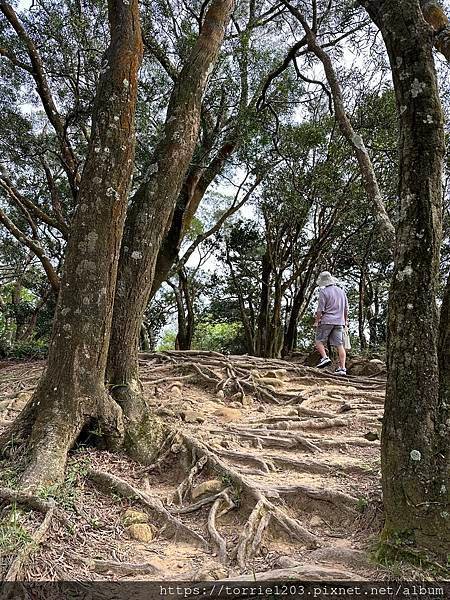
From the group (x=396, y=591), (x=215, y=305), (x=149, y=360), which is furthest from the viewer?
(x=215, y=305)

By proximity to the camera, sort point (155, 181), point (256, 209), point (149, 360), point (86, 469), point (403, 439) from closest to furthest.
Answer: point (403, 439)
point (86, 469)
point (155, 181)
point (149, 360)
point (256, 209)

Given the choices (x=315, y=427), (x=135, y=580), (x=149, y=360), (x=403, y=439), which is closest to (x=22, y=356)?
(x=149, y=360)

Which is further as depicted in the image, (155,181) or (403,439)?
(155,181)

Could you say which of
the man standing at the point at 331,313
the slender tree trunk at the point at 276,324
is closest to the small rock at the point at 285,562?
the man standing at the point at 331,313

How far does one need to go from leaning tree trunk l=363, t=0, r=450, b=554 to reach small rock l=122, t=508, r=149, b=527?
1521 millimetres

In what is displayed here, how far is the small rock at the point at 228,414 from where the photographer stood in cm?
522

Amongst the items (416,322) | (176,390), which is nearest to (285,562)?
(416,322)

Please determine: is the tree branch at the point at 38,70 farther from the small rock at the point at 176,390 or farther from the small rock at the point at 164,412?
the small rock at the point at 164,412

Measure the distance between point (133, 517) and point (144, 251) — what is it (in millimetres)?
2082

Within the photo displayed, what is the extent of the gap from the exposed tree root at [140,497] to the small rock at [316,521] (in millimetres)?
753

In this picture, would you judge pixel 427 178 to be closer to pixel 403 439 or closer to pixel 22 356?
pixel 403 439

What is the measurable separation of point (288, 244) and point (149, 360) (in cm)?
673

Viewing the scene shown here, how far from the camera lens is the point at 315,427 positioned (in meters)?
4.77

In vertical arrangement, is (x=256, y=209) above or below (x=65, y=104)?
below
